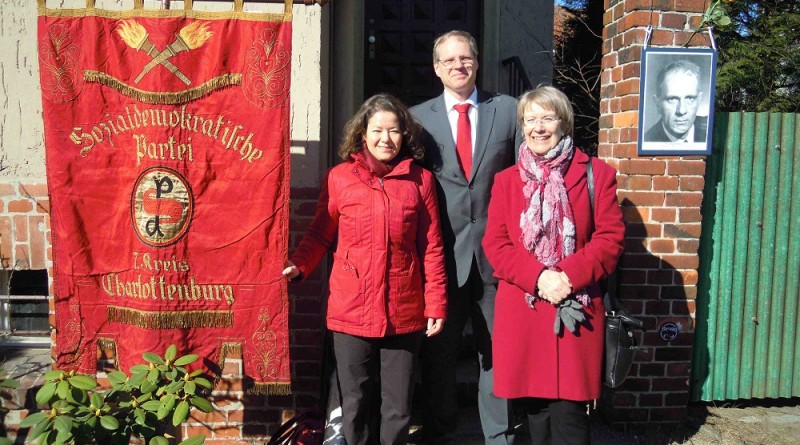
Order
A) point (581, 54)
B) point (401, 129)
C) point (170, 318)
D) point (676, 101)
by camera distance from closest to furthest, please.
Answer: point (170, 318) → point (401, 129) → point (676, 101) → point (581, 54)

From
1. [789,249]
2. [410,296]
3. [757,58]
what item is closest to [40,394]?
[410,296]

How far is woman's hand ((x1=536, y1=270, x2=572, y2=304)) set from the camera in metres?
2.55

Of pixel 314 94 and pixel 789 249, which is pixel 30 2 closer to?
pixel 314 94

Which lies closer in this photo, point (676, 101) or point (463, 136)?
point (463, 136)

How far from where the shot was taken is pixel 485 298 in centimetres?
308

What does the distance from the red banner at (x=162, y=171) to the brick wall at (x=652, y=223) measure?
1.94 metres

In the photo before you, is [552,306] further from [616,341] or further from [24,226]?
[24,226]

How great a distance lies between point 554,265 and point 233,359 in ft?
5.95

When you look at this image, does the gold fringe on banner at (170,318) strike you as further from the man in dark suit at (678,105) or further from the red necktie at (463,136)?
the man in dark suit at (678,105)

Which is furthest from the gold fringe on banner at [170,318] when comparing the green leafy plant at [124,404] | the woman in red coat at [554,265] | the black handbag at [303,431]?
the woman in red coat at [554,265]

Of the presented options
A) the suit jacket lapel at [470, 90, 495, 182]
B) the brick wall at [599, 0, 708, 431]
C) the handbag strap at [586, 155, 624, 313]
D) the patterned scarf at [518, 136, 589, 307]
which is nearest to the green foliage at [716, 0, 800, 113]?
the brick wall at [599, 0, 708, 431]

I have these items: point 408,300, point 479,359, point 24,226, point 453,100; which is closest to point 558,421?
point 479,359

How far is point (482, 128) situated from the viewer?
304 cm

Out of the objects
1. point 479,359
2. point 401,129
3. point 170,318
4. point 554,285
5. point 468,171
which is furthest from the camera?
point 479,359
